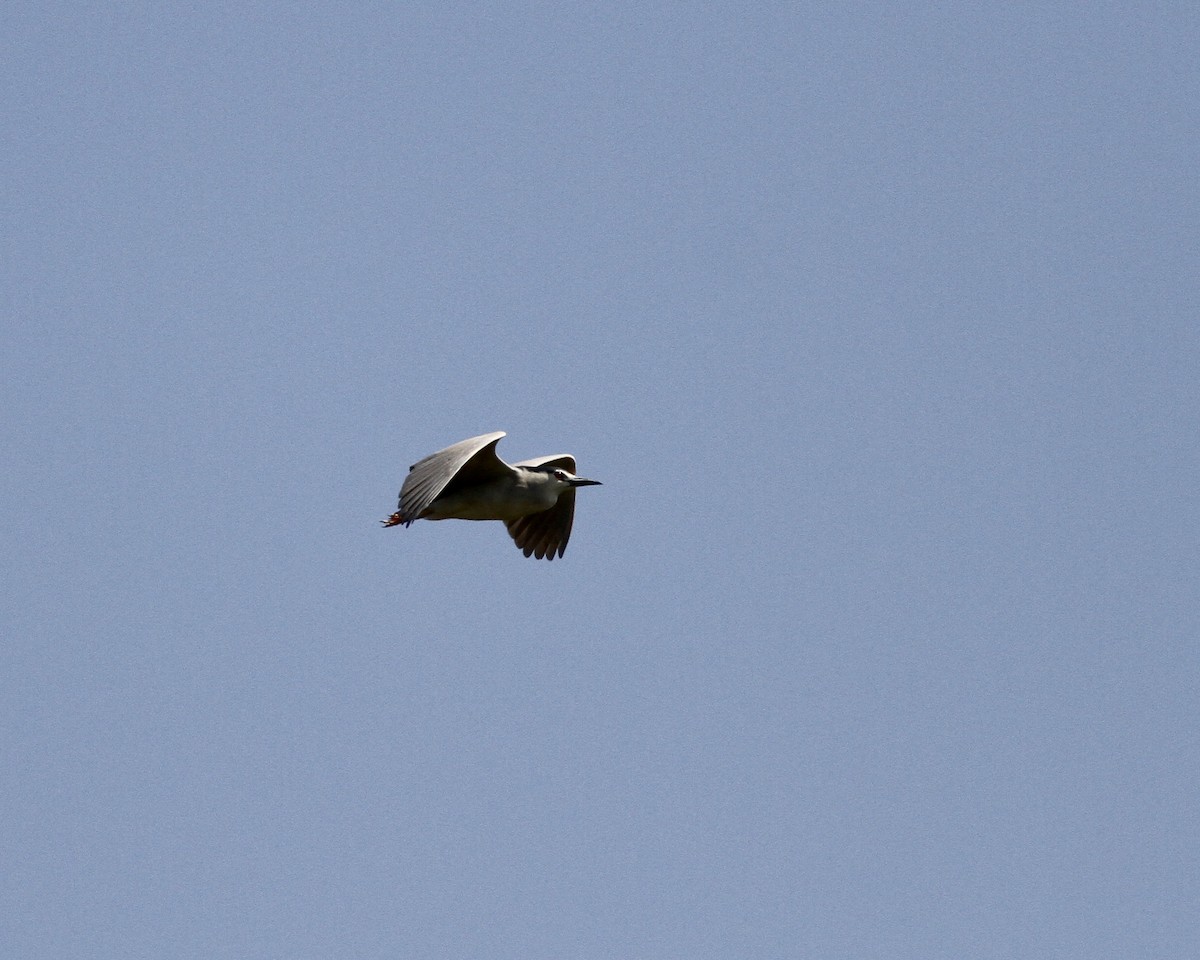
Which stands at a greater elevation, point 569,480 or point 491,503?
point 569,480

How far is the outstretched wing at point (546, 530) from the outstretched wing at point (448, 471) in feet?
11.0

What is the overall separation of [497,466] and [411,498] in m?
2.61

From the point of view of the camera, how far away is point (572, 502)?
2767 cm

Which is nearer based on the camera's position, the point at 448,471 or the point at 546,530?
the point at 448,471

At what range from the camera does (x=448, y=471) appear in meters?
22.1

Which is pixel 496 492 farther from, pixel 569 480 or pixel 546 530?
pixel 546 530

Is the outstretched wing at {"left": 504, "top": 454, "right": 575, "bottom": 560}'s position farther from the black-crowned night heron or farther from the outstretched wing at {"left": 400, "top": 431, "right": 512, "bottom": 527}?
the outstretched wing at {"left": 400, "top": 431, "right": 512, "bottom": 527}

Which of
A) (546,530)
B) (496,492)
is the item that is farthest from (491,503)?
(546,530)

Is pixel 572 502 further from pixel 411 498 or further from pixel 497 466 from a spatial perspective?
pixel 411 498

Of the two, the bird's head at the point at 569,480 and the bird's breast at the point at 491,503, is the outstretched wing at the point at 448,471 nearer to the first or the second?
the bird's breast at the point at 491,503

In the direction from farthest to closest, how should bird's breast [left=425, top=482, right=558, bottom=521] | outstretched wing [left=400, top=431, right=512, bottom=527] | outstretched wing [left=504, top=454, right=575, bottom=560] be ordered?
1. outstretched wing [left=504, top=454, right=575, bottom=560]
2. bird's breast [left=425, top=482, right=558, bottom=521]
3. outstretched wing [left=400, top=431, right=512, bottom=527]

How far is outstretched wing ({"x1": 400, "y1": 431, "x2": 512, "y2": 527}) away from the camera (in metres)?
Answer: 21.6

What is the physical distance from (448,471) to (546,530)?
5992mm

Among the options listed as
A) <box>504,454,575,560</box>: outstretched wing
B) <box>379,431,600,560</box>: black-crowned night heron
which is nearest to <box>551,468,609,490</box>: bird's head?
<box>379,431,600,560</box>: black-crowned night heron
